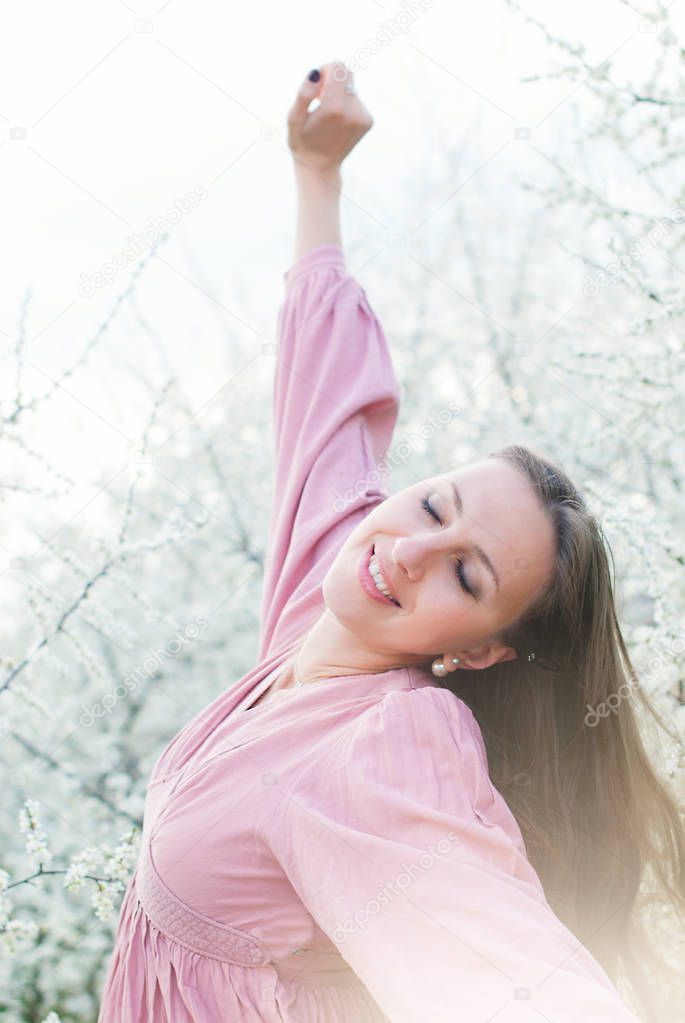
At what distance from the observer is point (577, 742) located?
1.36 meters

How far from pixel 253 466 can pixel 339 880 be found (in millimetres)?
2679

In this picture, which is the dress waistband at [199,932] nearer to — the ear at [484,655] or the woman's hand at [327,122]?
the ear at [484,655]

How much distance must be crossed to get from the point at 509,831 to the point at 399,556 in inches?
13.7

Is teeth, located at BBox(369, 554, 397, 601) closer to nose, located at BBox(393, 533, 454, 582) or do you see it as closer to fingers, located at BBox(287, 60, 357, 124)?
nose, located at BBox(393, 533, 454, 582)

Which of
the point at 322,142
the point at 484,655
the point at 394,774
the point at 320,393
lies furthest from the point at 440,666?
the point at 322,142

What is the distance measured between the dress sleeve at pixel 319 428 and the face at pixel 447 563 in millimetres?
281

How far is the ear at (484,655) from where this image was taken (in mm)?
1300

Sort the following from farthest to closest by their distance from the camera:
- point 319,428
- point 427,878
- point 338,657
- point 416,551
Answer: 1. point 319,428
2. point 338,657
3. point 416,551
4. point 427,878

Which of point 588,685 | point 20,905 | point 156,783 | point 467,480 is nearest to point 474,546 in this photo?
point 467,480

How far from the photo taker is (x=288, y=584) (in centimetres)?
156

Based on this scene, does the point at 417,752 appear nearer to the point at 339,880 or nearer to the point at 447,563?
the point at 339,880

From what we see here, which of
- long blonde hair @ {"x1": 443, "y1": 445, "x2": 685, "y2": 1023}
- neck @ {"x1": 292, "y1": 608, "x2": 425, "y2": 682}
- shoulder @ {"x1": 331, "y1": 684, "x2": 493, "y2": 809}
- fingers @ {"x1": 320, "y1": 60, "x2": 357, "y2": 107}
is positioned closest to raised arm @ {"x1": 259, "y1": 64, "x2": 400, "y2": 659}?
fingers @ {"x1": 320, "y1": 60, "x2": 357, "y2": 107}

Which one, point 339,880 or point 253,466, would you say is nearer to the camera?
point 339,880

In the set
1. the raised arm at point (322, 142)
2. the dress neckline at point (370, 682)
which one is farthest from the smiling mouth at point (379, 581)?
the raised arm at point (322, 142)
